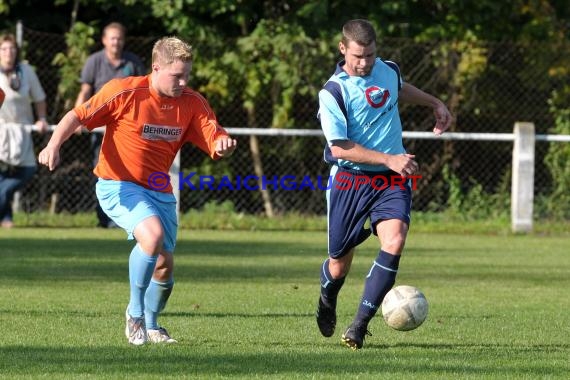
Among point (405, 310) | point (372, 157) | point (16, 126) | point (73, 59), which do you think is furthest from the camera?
point (73, 59)

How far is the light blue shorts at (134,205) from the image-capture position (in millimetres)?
7117

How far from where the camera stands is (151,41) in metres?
16.6

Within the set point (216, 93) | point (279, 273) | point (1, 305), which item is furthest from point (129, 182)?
point (216, 93)

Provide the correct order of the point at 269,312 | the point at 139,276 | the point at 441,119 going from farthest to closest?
the point at 269,312, the point at 441,119, the point at 139,276

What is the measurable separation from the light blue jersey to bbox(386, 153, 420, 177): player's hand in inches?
13.4

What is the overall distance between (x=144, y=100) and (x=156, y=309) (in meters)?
1.13

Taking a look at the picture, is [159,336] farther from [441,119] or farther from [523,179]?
[523,179]

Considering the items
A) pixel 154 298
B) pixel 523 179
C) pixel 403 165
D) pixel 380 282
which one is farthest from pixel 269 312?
pixel 523 179

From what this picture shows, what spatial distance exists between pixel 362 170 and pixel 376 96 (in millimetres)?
416

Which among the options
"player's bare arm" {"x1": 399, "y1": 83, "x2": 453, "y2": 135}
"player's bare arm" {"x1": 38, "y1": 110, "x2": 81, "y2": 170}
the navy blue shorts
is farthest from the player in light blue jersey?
"player's bare arm" {"x1": 38, "y1": 110, "x2": 81, "y2": 170}

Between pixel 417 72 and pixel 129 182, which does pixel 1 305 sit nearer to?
pixel 129 182

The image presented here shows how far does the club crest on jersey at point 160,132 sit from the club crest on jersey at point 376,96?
104 centimetres

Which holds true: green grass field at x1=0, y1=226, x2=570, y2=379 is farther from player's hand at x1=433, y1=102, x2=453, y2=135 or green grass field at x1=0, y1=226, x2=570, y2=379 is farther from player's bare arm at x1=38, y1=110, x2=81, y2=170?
player's hand at x1=433, y1=102, x2=453, y2=135

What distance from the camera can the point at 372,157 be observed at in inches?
281
